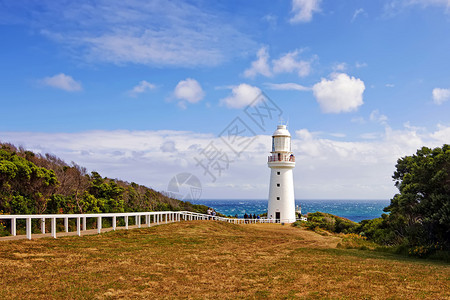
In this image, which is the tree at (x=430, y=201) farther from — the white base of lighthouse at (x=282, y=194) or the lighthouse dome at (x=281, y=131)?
the lighthouse dome at (x=281, y=131)

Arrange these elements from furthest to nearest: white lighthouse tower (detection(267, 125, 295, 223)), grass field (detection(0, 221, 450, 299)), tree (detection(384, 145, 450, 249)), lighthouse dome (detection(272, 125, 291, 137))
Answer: lighthouse dome (detection(272, 125, 291, 137)) → white lighthouse tower (detection(267, 125, 295, 223)) → tree (detection(384, 145, 450, 249)) → grass field (detection(0, 221, 450, 299))

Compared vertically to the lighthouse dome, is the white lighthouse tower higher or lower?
lower

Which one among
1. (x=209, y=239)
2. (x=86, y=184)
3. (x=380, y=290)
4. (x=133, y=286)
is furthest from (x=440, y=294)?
(x=86, y=184)

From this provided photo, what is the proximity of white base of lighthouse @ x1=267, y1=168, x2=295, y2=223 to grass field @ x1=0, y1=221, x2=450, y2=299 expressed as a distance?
27761mm

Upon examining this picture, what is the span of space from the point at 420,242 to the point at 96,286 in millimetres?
12759

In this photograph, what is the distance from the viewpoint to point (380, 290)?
798 centimetres

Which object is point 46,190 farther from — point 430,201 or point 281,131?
point 281,131

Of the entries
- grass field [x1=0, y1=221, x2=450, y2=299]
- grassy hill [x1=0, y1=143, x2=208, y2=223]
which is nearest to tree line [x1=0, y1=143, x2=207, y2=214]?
grassy hill [x1=0, y1=143, x2=208, y2=223]

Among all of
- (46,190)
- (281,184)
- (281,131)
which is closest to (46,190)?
(46,190)

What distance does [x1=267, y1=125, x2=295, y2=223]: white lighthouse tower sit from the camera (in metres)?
41.0

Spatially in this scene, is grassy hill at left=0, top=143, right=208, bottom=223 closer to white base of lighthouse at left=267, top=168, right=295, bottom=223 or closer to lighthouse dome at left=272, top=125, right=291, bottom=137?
white base of lighthouse at left=267, top=168, right=295, bottom=223

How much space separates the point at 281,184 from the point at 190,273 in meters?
32.6

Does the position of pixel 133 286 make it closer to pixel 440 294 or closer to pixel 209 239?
pixel 440 294

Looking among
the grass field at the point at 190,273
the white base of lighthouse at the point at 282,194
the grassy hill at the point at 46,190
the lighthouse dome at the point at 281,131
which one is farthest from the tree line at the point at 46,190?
the lighthouse dome at the point at 281,131
